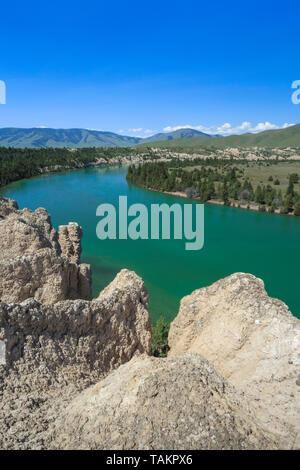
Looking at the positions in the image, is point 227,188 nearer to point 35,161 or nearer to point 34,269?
point 34,269

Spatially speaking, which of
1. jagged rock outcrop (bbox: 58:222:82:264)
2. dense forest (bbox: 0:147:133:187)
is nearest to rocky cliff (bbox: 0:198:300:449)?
jagged rock outcrop (bbox: 58:222:82:264)

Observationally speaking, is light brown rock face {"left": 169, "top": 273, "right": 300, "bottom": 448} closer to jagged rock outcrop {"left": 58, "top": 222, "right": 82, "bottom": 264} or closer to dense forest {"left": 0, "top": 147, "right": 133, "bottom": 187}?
jagged rock outcrop {"left": 58, "top": 222, "right": 82, "bottom": 264}

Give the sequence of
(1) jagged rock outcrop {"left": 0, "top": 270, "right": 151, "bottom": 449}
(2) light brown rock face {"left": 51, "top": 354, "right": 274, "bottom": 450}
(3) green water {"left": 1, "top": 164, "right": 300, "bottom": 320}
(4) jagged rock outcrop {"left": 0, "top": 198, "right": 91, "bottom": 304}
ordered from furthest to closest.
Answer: (3) green water {"left": 1, "top": 164, "right": 300, "bottom": 320}, (4) jagged rock outcrop {"left": 0, "top": 198, "right": 91, "bottom": 304}, (1) jagged rock outcrop {"left": 0, "top": 270, "right": 151, "bottom": 449}, (2) light brown rock face {"left": 51, "top": 354, "right": 274, "bottom": 450}

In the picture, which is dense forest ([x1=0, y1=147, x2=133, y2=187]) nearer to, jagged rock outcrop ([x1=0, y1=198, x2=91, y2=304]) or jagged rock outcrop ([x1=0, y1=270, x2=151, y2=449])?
jagged rock outcrop ([x1=0, y1=198, x2=91, y2=304])

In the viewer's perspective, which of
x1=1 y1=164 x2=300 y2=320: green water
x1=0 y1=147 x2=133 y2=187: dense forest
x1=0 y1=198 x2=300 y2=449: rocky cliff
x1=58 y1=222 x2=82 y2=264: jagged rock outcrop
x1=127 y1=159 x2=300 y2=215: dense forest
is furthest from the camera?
x1=0 y1=147 x2=133 y2=187: dense forest

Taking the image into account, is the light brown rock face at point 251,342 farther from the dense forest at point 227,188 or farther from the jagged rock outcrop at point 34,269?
the dense forest at point 227,188

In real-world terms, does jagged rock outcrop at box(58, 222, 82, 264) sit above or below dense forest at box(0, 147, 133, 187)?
below

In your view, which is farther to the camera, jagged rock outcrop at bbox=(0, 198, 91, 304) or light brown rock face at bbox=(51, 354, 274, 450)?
jagged rock outcrop at bbox=(0, 198, 91, 304)

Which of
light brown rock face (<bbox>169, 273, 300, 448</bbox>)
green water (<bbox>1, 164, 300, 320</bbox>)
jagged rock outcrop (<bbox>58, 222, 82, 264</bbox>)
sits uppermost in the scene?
jagged rock outcrop (<bbox>58, 222, 82, 264</bbox>)
